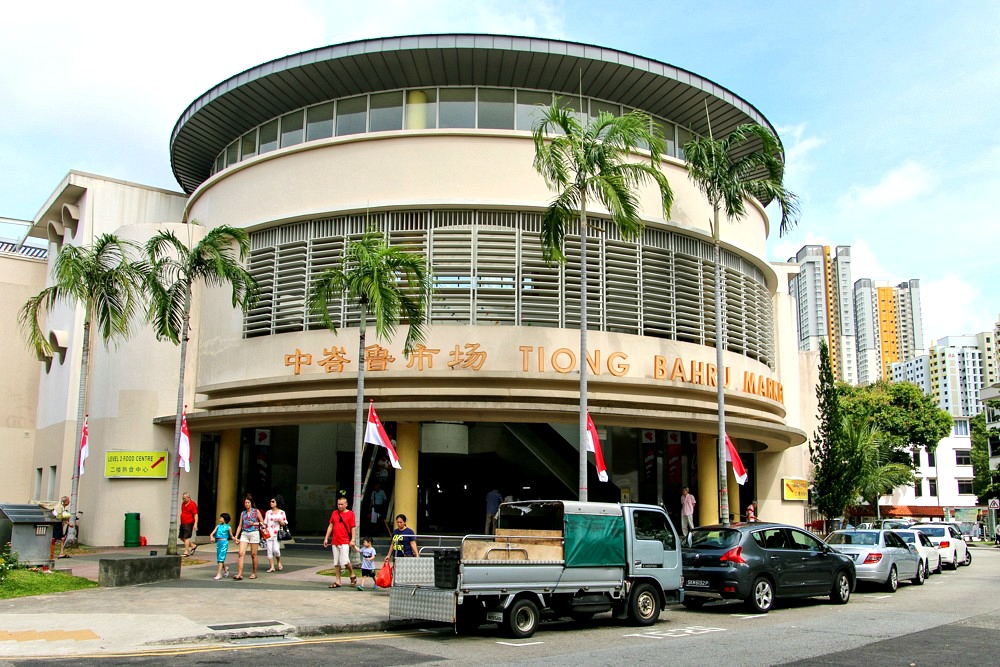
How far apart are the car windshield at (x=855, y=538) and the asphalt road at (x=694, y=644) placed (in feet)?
14.5

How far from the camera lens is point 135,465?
2656 centimetres

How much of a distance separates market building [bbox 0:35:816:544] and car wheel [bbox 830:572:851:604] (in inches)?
268

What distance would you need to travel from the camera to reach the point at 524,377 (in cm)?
2317

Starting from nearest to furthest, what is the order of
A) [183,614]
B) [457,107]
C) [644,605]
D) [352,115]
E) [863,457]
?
1. [183,614]
2. [644,605]
3. [457,107]
4. [352,115]
5. [863,457]

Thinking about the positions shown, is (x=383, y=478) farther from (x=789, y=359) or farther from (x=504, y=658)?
(x=504, y=658)

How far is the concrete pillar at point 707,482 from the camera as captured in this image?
2744 cm

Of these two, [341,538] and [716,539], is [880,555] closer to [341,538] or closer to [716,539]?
[716,539]

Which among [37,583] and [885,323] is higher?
[885,323]

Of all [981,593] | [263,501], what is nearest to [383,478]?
[263,501]

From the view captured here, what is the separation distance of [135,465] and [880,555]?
20.5m

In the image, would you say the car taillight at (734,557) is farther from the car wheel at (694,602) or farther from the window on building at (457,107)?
the window on building at (457,107)

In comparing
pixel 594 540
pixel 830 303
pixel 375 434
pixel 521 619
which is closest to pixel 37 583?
pixel 375 434

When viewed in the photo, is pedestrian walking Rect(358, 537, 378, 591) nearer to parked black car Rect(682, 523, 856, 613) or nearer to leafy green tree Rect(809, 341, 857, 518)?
parked black car Rect(682, 523, 856, 613)

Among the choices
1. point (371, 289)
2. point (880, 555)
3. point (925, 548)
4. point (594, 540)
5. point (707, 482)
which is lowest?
point (925, 548)
